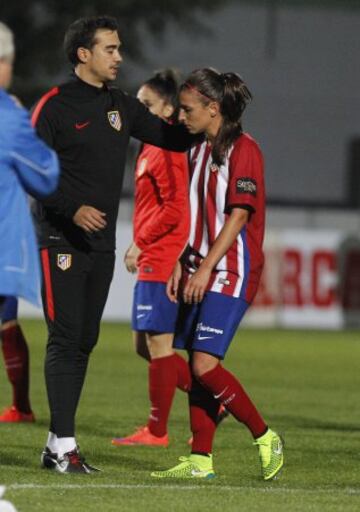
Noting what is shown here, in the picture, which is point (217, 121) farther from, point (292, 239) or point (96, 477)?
point (292, 239)

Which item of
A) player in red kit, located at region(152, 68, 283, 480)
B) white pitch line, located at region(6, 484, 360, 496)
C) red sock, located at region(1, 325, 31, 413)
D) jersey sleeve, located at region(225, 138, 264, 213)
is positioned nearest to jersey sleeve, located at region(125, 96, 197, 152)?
player in red kit, located at region(152, 68, 283, 480)

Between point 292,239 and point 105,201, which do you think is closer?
point 105,201

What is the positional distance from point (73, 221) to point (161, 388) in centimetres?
211

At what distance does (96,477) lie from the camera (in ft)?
27.0

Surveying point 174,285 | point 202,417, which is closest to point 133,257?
point 174,285

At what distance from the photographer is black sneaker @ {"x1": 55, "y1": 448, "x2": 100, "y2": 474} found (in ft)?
27.3

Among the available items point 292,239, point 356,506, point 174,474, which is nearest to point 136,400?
point 174,474

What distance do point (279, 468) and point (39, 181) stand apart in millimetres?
2026

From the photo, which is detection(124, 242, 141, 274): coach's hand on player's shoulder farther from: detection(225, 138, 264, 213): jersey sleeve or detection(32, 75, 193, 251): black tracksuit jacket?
detection(225, 138, 264, 213): jersey sleeve

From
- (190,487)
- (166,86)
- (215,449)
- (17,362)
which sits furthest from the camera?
(17,362)

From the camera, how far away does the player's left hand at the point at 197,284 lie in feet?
26.8

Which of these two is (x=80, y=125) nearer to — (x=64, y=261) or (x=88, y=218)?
(x=88, y=218)

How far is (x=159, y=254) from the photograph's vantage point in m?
10.2

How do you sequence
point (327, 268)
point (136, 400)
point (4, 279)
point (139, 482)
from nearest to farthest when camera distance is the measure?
point (4, 279) < point (139, 482) < point (136, 400) < point (327, 268)
